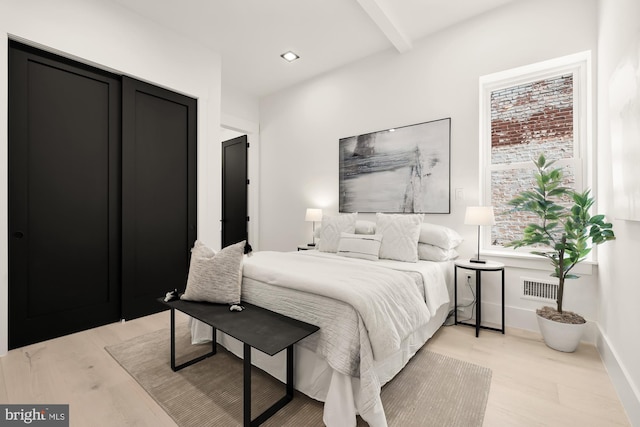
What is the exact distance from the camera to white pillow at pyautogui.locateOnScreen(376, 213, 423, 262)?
2.77 meters

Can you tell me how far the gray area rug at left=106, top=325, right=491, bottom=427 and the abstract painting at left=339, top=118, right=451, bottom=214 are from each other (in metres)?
→ 1.68

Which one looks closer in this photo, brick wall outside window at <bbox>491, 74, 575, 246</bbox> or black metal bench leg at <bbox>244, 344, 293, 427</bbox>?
black metal bench leg at <bbox>244, 344, 293, 427</bbox>

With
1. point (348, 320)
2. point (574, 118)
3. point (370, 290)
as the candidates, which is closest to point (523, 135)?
point (574, 118)

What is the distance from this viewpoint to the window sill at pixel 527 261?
2.42 metres

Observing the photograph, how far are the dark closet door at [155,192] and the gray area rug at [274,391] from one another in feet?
2.87

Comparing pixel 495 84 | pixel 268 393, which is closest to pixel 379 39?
pixel 495 84

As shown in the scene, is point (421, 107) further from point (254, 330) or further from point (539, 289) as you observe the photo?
point (254, 330)

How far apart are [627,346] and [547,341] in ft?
2.49

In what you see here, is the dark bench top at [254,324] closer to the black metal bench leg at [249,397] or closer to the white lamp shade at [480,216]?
the black metal bench leg at [249,397]

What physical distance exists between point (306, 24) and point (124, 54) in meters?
1.88

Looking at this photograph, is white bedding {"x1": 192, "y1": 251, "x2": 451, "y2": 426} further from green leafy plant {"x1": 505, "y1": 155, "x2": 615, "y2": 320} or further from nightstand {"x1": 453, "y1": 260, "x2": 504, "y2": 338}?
green leafy plant {"x1": 505, "y1": 155, "x2": 615, "y2": 320}

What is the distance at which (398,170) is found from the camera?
3.49 m

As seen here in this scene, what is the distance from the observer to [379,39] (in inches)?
136

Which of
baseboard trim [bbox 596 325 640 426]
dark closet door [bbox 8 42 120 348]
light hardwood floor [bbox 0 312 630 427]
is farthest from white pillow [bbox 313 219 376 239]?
dark closet door [bbox 8 42 120 348]
